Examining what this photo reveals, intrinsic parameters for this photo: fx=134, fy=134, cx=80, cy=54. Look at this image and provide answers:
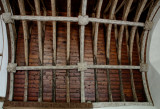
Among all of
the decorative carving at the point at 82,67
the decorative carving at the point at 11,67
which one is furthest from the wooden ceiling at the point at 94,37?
the decorative carving at the point at 11,67

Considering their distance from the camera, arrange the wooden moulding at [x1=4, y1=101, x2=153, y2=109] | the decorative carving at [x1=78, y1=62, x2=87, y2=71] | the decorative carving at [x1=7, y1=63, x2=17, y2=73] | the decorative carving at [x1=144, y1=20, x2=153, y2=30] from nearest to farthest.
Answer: the wooden moulding at [x1=4, y1=101, x2=153, y2=109]
the decorative carving at [x1=7, y1=63, x2=17, y2=73]
the decorative carving at [x1=78, y1=62, x2=87, y2=71]
the decorative carving at [x1=144, y1=20, x2=153, y2=30]

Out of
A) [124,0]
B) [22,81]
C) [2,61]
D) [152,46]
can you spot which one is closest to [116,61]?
[152,46]

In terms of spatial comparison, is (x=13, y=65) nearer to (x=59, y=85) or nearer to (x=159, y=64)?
(x=59, y=85)

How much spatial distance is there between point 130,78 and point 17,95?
5235 millimetres

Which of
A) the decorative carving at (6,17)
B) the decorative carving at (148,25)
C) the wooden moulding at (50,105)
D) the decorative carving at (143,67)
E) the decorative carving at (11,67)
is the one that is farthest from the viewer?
the decorative carving at (143,67)

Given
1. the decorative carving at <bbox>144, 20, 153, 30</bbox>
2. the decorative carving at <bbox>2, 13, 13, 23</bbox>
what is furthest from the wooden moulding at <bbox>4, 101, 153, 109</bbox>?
the decorative carving at <bbox>144, 20, 153, 30</bbox>

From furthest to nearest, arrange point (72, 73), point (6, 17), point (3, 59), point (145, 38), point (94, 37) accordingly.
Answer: point (145, 38)
point (72, 73)
point (94, 37)
point (3, 59)
point (6, 17)

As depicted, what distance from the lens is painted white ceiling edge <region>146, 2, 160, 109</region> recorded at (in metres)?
5.83

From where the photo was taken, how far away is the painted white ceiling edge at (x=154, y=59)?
19.1 feet

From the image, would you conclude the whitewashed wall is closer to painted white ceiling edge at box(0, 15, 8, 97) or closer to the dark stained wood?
painted white ceiling edge at box(0, 15, 8, 97)

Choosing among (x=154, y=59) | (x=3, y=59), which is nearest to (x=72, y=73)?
(x=3, y=59)

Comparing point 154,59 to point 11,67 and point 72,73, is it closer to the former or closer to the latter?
point 72,73

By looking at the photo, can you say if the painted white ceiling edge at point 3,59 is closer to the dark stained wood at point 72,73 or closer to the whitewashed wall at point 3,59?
the whitewashed wall at point 3,59

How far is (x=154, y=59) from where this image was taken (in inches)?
243
